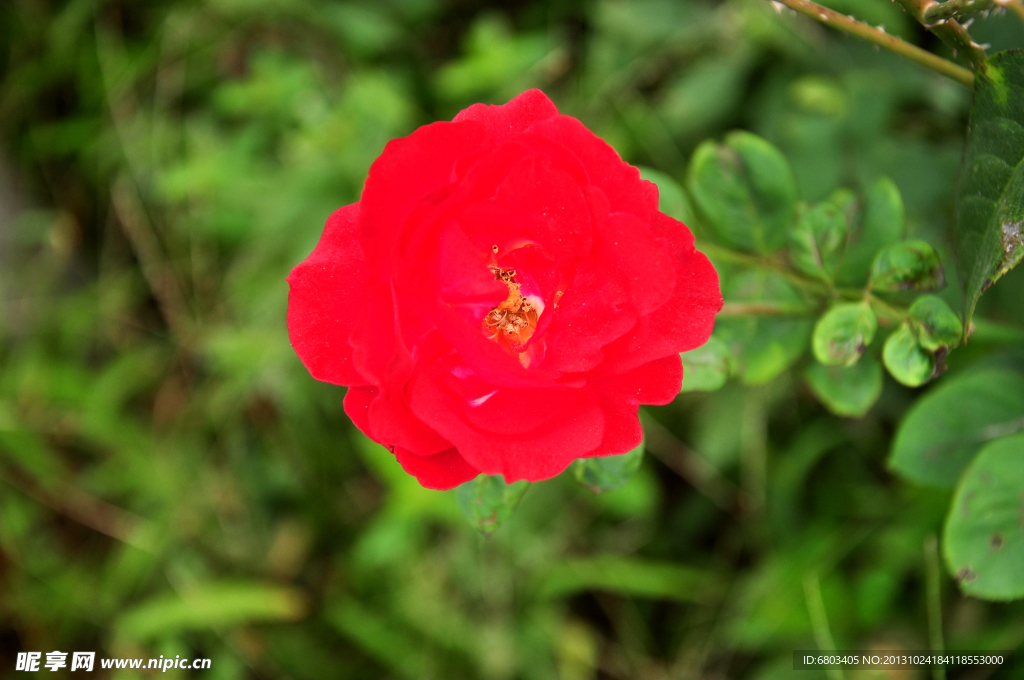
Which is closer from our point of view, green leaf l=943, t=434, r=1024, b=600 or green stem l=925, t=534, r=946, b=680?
green leaf l=943, t=434, r=1024, b=600

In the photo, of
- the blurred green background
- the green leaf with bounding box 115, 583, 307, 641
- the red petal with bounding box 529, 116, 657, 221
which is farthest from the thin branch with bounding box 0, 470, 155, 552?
the red petal with bounding box 529, 116, 657, 221

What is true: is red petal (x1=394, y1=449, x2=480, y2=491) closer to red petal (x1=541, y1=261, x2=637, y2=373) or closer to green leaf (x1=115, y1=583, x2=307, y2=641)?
red petal (x1=541, y1=261, x2=637, y2=373)

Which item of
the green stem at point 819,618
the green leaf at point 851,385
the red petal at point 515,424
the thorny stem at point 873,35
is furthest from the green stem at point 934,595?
the red petal at point 515,424

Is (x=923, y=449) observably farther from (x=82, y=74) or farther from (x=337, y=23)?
(x=82, y=74)

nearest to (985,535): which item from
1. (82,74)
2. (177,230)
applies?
(177,230)

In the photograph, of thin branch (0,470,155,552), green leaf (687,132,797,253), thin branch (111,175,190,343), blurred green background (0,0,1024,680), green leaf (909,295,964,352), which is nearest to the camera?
green leaf (909,295,964,352)

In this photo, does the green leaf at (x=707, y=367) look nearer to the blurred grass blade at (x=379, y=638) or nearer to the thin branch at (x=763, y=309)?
the thin branch at (x=763, y=309)
